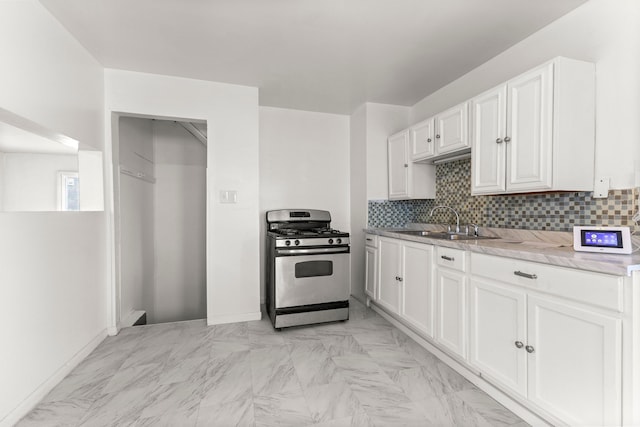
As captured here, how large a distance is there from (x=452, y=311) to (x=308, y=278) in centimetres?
133

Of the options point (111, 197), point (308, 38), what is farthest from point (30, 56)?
point (308, 38)

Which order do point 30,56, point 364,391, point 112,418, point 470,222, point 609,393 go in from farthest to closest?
point 470,222, point 364,391, point 30,56, point 112,418, point 609,393

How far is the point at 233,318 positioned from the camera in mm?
3076

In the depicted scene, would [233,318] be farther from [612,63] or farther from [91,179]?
[612,63]

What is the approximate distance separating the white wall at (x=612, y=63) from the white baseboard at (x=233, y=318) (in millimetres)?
3013

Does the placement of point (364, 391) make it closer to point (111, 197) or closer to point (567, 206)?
point (567, 206)

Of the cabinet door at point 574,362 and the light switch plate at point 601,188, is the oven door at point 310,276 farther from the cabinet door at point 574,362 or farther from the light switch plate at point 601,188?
the light switch plate at point 601,188

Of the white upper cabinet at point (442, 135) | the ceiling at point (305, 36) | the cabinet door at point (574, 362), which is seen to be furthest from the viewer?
the white upper cabinet at point (442, 135)

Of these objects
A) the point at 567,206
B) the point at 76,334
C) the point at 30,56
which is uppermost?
the point at 30,56

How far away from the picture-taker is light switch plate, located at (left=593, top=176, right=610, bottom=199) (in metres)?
1.80

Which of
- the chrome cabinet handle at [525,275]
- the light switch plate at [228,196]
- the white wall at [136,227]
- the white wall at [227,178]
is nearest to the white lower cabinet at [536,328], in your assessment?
the chrome cabinet handle at [525,275]

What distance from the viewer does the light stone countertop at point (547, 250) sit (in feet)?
4.17

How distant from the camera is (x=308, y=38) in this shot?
89.8 inches

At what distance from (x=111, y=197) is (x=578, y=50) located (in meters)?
3.76
